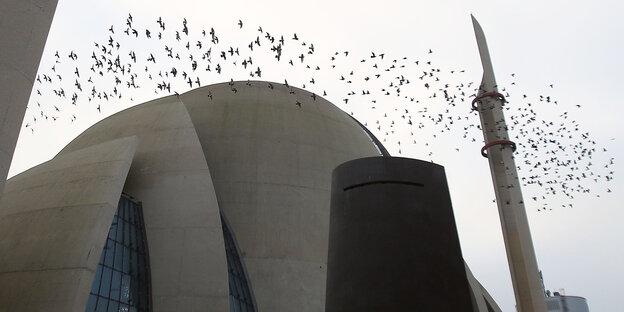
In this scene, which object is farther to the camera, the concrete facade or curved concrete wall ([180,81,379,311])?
curved concrete wall ([180,81,379,311])

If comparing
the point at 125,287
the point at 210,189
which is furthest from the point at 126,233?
the point at 210,189

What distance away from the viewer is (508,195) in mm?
38219

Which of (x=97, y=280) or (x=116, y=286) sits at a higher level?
(x=97, y=280)

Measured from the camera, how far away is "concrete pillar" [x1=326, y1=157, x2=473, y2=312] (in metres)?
9.47

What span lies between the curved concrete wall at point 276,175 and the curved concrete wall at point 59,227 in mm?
7203

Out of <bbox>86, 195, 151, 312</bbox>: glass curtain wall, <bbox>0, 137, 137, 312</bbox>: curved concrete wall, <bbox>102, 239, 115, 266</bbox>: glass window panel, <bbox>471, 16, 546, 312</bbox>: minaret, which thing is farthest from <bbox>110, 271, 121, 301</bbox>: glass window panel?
<bbox>471, 16, 546, 312</bbox>: minaret

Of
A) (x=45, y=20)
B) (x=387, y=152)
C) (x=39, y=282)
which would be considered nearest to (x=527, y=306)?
(x=387, y=152)

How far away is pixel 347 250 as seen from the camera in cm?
1025

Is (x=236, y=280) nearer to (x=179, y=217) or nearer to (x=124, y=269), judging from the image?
(x=179, y=217)

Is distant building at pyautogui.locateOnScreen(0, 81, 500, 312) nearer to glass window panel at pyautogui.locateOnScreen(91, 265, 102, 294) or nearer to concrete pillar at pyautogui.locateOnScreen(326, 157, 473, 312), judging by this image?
glass window panel at pyautogui.locateOnScreen(91, 265, 102, 294)

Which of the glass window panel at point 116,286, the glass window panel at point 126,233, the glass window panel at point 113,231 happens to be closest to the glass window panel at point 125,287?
the glass window panel at point 116,286

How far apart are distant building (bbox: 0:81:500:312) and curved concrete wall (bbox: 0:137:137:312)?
46mm

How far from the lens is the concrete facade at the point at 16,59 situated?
1100 centimetres

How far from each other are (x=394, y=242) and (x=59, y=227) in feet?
41.8
